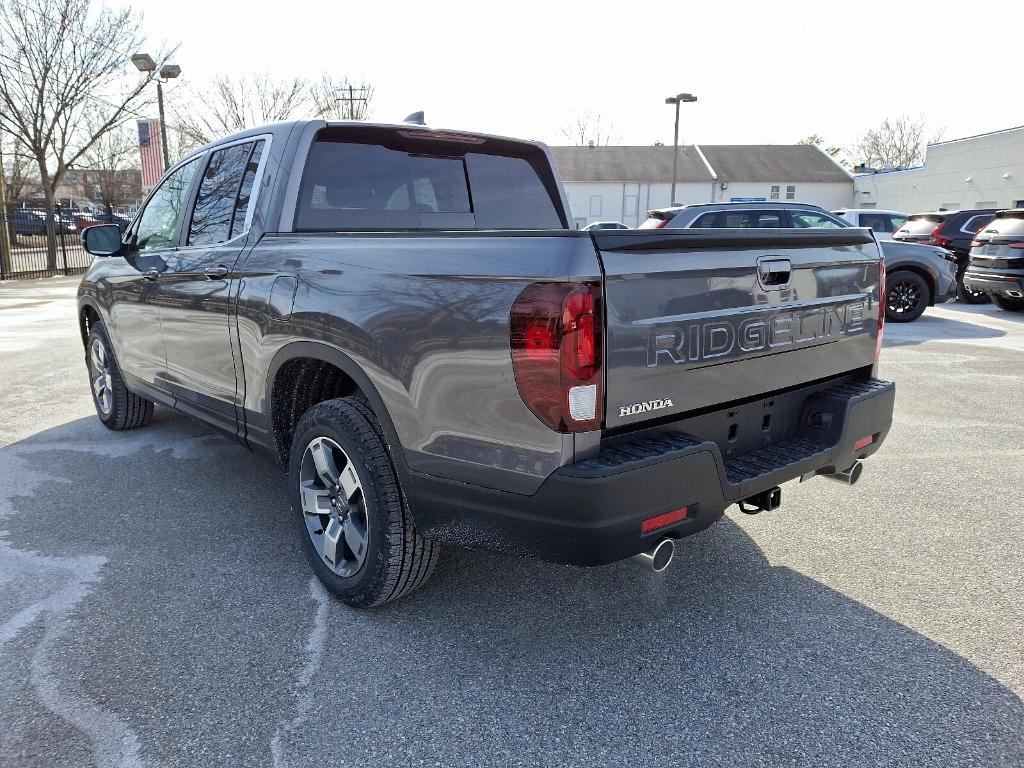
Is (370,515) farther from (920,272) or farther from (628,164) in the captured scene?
(628,164)

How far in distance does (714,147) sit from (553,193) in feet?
194

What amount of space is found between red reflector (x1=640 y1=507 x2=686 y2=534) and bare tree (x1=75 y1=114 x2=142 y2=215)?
27.5 meters

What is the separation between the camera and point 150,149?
92.8ft

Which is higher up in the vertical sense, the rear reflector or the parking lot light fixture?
the parking lot light fixture

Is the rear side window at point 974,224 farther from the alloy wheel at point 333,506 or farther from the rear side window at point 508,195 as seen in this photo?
the alloy wheel at point 333,506

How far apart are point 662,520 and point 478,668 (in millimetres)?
874

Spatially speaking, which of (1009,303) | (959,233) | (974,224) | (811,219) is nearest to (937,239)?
(959,233)

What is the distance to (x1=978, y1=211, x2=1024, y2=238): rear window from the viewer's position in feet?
40.0

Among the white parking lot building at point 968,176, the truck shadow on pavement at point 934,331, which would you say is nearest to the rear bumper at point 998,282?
the truck shadow on pavement at point 934,331

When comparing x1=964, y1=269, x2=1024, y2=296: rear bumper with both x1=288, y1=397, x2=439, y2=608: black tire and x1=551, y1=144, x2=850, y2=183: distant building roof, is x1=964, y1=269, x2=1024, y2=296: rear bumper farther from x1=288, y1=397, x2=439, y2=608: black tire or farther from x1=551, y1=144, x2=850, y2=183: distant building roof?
x1=551, y1=144, x2=850, y2=183: distant building roof

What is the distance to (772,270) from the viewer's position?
2.71 meters

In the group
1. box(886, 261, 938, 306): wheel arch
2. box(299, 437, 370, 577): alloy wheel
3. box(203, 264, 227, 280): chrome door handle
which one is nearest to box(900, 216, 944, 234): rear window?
box(886, 261, 938, 306): wheel arch

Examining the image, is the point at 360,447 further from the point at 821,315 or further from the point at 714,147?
the point at 714,147

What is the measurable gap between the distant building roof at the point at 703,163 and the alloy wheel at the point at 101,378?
51.5m
